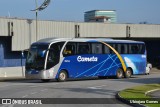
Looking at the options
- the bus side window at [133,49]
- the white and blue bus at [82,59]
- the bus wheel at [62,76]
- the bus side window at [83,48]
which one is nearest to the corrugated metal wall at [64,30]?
the white and blue bus at [82,59]

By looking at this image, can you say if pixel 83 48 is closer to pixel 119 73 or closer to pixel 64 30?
pixel 119 73

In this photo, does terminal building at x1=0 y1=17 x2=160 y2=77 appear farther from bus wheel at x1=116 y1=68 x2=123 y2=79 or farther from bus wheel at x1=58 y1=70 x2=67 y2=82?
bus wheel at x1=58 y1=70 x2=67 y2=82

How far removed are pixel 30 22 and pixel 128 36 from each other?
595 inches

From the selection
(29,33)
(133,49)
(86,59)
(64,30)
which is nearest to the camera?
(86,59)

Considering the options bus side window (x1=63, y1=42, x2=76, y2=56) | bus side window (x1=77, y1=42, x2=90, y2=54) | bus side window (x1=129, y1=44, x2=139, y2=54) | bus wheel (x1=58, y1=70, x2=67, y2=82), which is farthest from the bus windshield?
bus side window (x1=129, y1=44, x2=139, y2=54)

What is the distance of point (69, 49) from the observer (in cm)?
3297

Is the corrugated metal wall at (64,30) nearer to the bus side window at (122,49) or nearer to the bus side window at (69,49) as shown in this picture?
the bus side window at (122,49)

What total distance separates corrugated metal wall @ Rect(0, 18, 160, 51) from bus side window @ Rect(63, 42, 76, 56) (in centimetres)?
1558

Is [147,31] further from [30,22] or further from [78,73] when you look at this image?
[78,73]

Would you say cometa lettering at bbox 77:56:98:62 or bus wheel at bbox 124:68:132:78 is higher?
cometa lettering at bbox 77:56:98:62

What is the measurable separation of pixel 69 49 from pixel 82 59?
1.66 m

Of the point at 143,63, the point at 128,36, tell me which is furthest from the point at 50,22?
the point at 143,63

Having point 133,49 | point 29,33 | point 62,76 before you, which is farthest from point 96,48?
point 29,33

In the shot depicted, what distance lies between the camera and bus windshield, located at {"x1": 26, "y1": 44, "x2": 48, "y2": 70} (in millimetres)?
31672
